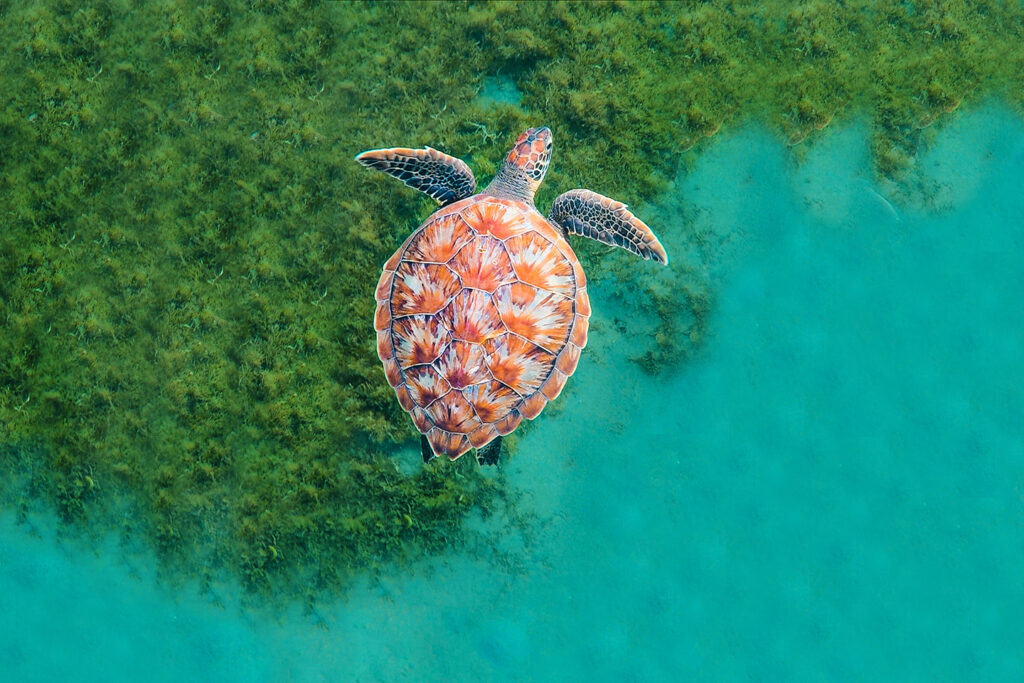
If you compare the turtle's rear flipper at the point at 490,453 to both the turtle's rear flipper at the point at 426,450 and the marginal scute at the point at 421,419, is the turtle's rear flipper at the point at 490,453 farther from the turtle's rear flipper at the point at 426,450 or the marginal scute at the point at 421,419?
the marginal scute at the point at 421,419

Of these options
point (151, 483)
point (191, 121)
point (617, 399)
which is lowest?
point (151, 483)

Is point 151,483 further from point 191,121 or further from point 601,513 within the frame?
point 601,513

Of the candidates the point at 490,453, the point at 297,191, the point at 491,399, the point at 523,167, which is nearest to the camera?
the point at 491,399

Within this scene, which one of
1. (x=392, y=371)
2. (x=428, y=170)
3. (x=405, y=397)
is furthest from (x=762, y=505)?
(x=428, y=170)

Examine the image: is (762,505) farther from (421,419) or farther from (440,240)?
(440,240)

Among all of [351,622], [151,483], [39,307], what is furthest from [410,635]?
[39,307]

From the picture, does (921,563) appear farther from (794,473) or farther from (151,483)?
(151,483)

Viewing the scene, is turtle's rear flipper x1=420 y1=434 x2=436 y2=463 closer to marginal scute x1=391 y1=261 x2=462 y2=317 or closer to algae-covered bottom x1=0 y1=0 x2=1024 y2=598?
algae-covered bottom x1=0 y1=0 x2=1024 y2=598

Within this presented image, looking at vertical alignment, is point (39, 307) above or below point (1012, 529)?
above
